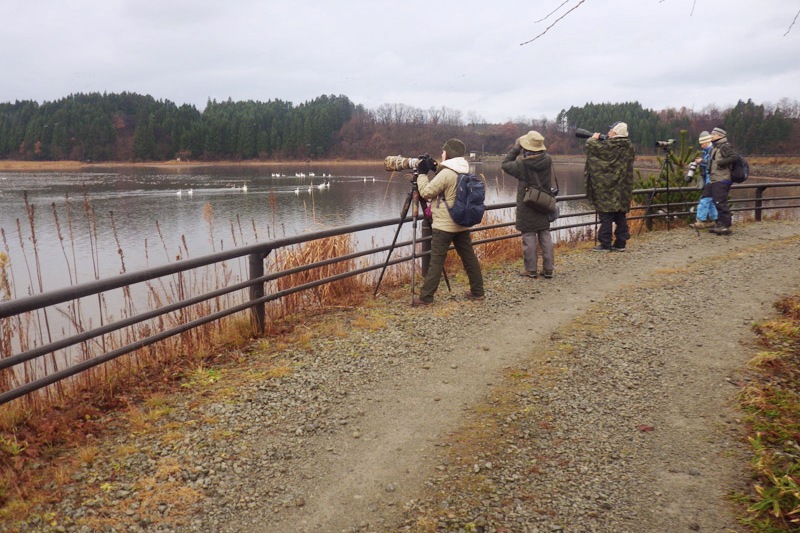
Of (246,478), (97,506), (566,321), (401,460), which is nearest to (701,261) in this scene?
(566,321)

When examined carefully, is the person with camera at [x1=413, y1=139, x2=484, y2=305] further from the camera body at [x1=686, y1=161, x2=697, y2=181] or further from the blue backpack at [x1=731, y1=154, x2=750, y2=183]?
the blue backpack at [x1=731, y1=154, x2=750, y2=183]

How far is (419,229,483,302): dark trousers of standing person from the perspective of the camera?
656 centimetres

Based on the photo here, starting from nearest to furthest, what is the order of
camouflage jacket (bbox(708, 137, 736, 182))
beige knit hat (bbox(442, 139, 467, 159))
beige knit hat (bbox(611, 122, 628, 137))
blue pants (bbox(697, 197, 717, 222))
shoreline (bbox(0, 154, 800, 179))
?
beige knit hat (bbox(442, 139, 467, 159)) → beige knit hat (bbox(611, 122, 628, 137)) → camouflage jacket (bbox(708, 137, 736, 182)) → blue pants (bbox(697, 197, 717, 222)) → shoreline (bbox(0, 154, 800, 179))

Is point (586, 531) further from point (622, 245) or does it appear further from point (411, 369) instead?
point (622, 245)

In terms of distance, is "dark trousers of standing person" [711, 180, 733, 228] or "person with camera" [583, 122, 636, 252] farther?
"dark trousers of standing person" [711, 180, 733, 228]

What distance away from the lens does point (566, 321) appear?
620cm

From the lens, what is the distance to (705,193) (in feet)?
36.8

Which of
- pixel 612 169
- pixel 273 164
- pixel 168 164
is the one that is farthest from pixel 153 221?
pixel 168 164

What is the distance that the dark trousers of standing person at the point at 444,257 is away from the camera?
6562 mm

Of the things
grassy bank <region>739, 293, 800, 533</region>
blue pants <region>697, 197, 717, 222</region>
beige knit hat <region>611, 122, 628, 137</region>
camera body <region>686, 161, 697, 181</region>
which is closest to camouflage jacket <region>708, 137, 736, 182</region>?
camera body <region>686, 161, 697, 181</region>

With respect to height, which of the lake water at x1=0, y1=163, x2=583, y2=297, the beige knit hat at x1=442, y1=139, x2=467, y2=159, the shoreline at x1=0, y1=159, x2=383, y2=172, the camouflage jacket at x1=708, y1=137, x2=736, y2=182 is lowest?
the lake water at x1=0, y1=163, x2=583, y2=297

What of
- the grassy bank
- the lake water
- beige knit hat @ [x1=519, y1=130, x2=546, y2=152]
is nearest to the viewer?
the grassy bank

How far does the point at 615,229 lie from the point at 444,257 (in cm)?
470

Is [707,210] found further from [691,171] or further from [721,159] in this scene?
[721,159]
